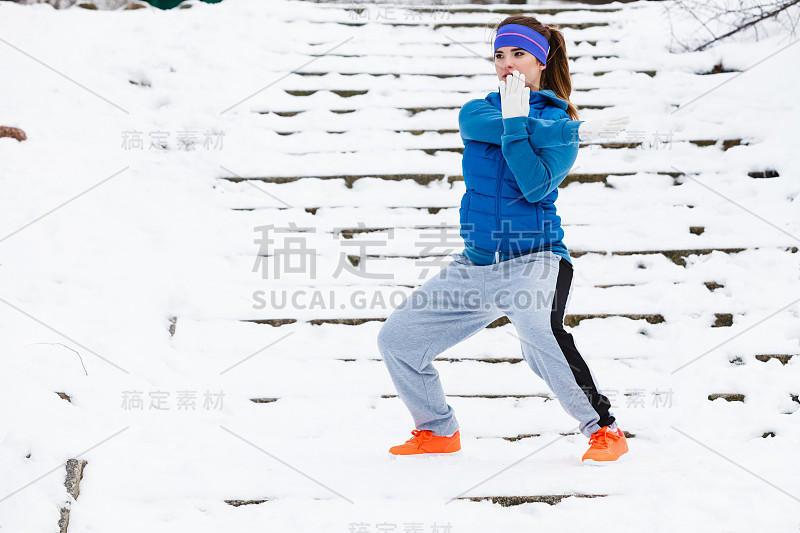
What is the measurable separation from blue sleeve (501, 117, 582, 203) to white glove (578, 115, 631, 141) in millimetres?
31

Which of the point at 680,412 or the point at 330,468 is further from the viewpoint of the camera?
the point at 680,412

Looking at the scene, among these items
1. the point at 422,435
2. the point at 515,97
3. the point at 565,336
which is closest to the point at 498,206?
the point at 515,97

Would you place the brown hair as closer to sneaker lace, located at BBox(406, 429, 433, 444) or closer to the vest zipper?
the vest zipper

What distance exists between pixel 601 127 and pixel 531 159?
212 mm

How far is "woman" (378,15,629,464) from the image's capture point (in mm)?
1952

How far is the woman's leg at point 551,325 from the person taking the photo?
198cm

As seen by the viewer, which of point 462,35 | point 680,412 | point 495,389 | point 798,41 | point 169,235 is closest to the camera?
point 680,412

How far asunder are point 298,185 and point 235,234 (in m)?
0.50

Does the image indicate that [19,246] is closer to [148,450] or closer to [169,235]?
[169,235]

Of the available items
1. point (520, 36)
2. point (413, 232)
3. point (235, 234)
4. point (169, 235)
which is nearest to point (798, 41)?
point (413, 232)

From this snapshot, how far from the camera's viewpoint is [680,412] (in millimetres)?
2486

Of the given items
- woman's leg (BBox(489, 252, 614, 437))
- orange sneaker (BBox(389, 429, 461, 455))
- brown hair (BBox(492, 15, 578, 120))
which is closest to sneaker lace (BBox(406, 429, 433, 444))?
orange sneaker (BBox(389, 429, 461, 455))

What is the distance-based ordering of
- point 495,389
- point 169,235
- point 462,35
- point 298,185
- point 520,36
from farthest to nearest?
point 462,35, point 298,185, point 169,235, point 495,389, point 520,36

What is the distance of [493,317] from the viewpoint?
213 centimetres
